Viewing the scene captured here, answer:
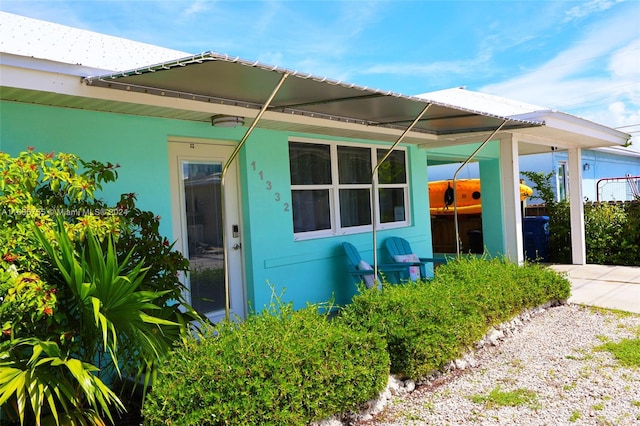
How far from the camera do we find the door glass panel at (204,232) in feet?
19.1

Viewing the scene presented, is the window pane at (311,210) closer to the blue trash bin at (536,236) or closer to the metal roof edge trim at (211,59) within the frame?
the metal roof edge trim at (211,59)

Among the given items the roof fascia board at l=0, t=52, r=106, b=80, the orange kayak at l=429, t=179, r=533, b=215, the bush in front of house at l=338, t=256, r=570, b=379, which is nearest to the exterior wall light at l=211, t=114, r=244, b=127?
the roof fascia board at l=0, t=52, r=106, b=80

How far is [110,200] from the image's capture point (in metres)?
4.82

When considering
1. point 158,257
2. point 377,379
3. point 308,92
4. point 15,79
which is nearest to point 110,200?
point 158,257

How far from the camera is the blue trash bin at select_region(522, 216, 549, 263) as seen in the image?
12.3m

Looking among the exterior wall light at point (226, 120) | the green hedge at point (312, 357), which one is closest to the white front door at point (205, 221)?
the exterior wall light at point (226, 120)

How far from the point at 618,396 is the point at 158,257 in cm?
379

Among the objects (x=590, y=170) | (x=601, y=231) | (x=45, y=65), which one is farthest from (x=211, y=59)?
(x=590, y=170)

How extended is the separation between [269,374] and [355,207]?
16.3ft

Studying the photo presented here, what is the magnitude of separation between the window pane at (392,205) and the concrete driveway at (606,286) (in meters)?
2.75

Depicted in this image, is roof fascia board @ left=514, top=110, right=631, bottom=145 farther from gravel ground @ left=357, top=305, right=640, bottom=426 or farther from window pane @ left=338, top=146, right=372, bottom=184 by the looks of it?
gravel ground @ left=357, top=305, right=640, bottom=426

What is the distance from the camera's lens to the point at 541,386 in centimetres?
440

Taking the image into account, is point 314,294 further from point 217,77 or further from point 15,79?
point 15,79

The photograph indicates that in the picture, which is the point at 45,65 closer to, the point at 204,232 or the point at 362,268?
the point at 204,232
